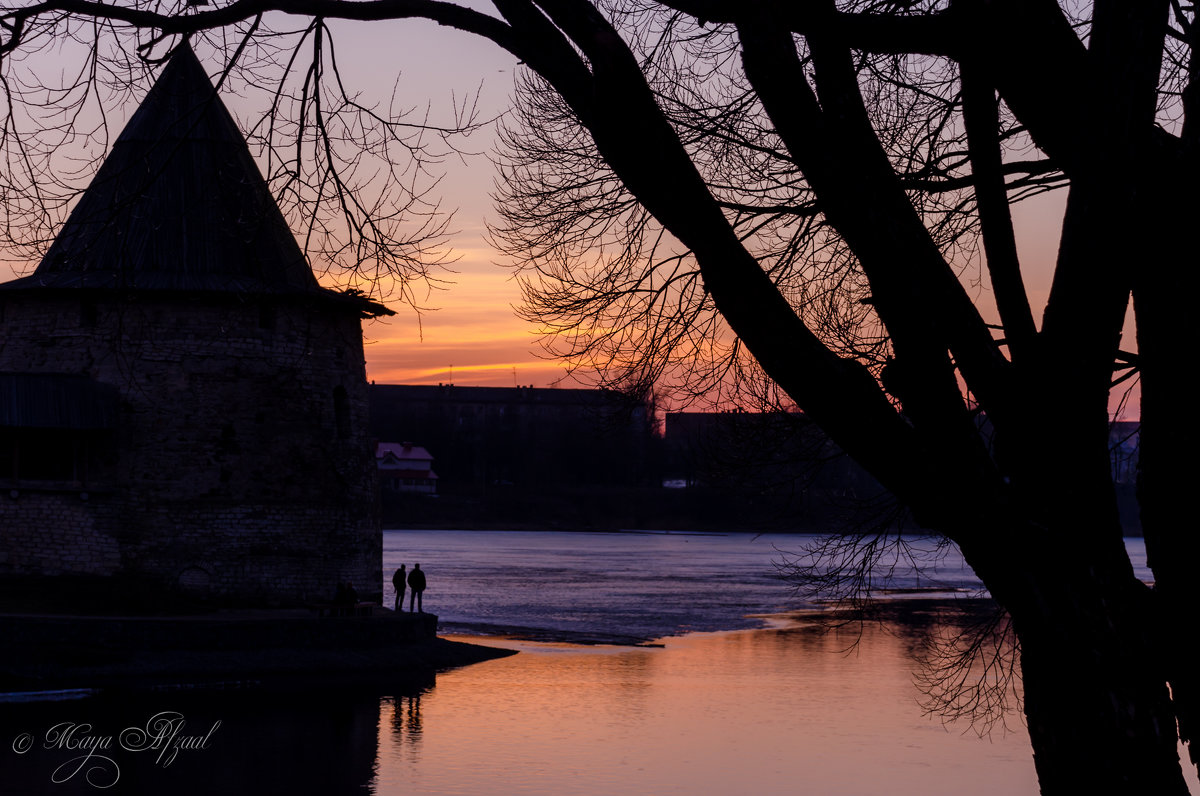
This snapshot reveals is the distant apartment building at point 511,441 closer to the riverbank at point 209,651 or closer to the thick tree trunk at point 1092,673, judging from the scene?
the riverbank at point 209,651

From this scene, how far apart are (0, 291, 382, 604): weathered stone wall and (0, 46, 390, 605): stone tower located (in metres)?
0.02

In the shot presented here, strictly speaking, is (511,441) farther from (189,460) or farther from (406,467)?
(189,460)

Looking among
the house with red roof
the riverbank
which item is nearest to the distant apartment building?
the house with red roof

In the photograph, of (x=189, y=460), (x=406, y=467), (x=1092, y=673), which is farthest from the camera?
(x=406, y=467)

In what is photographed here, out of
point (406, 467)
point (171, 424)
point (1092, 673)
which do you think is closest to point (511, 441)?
point (406, 467)

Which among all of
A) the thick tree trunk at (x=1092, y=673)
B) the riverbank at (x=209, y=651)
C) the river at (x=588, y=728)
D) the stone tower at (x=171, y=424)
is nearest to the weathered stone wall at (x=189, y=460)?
the stone tower at (x=171, y=424)

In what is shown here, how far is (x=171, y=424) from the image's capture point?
23469mm

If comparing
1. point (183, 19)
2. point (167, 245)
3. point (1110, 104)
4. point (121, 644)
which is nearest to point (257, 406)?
point (167, 245)

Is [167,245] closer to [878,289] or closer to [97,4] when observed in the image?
[97,4]

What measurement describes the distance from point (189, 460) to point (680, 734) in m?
10.1

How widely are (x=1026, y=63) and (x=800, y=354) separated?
4.14 feet

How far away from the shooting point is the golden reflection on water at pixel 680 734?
606 inches

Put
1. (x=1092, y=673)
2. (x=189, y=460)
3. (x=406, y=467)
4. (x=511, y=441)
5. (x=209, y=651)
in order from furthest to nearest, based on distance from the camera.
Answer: (x=406, y=467), (x=511, y=441), (x=189, y=460), (x=209, y=651), (x=1092, y=673)

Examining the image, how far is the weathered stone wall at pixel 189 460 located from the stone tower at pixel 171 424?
2cm
